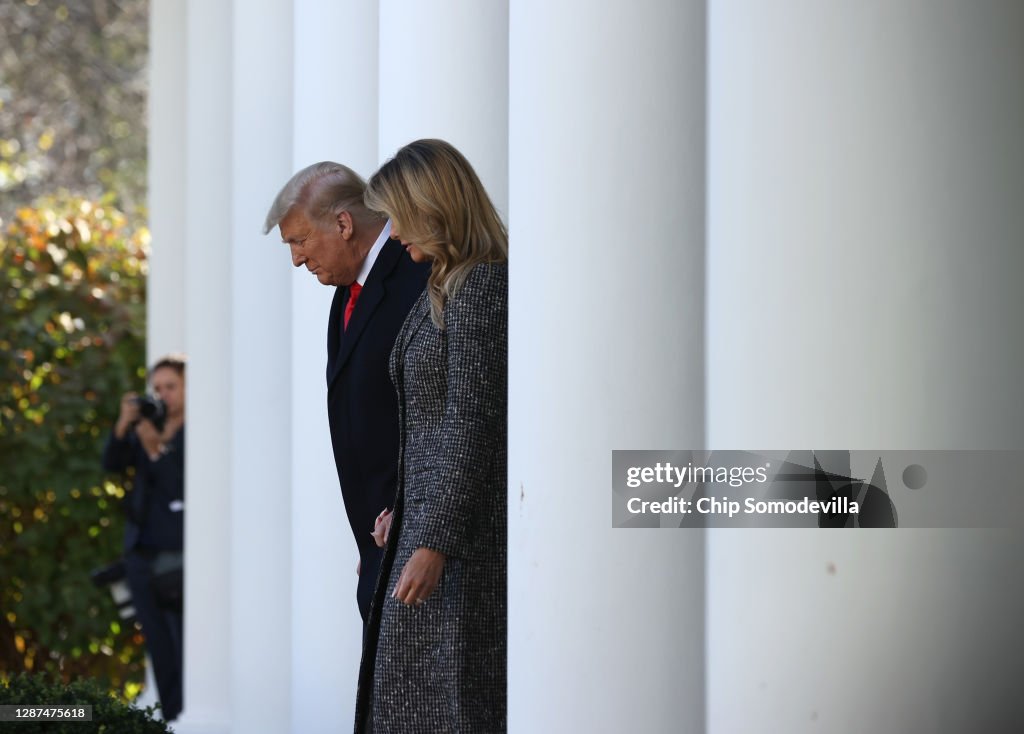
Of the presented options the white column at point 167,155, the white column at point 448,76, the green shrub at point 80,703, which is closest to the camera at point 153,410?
the white column at point 167,155

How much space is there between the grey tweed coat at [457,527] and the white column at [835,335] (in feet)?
2.01

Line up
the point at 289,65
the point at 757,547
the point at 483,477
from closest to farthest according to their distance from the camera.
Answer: the point at 757,547 < the point at 483,477 < the point at 289,65

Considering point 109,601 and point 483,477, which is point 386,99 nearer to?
point 483,477

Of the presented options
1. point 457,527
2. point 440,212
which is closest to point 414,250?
point 440,212

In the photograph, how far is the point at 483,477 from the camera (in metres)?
3.46

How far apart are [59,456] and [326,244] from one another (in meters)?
5.85

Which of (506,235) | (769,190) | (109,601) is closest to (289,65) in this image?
(506,235)

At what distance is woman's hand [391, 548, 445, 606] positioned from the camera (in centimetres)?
339

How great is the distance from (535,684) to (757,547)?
0.52 meters

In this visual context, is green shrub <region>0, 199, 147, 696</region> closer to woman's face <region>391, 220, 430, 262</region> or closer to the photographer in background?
the photographer in background

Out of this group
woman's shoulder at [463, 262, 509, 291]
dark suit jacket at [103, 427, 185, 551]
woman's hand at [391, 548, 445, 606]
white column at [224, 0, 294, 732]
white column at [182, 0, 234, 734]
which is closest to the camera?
woman's hand at [391, 548, 445, 606]

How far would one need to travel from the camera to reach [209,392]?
657 cm

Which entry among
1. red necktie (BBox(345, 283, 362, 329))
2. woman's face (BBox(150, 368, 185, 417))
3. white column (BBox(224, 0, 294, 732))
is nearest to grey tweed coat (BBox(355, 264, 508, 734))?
red necktie (BBox(345, 283, 362, 329))

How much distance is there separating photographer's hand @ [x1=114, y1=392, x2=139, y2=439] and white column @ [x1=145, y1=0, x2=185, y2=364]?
0.55 metres
